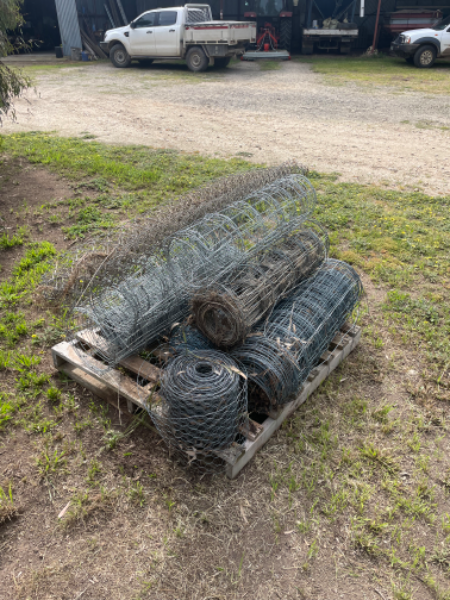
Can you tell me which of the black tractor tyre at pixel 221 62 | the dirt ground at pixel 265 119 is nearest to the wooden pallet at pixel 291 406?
the dirt ground at pixel 265 119

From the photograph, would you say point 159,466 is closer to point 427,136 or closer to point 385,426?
point 385,426

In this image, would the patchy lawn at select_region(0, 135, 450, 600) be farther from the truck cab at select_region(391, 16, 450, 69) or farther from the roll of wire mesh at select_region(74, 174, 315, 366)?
the truck cab at select_region(391, 16, 450, 69)

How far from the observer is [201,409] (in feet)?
8.54

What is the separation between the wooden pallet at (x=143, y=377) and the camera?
282cm

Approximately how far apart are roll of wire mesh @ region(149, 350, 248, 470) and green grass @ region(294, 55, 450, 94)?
13.4 meters

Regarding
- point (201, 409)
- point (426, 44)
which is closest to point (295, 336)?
point (201, 409)

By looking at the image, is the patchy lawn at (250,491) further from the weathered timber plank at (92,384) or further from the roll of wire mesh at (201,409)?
the roll of wire mesh at (201,409)

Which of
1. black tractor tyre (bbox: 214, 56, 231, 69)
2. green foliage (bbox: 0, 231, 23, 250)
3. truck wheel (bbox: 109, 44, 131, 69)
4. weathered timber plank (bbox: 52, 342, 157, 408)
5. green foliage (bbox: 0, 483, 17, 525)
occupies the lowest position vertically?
→ green foliage (bbox: 0, 483, 17, 525)

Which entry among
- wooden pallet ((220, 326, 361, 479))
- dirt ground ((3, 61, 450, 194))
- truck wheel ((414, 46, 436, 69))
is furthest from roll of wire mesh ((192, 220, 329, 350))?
truck wheel ((414, 46, 436, 69))

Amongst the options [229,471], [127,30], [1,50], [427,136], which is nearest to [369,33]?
[127,30]

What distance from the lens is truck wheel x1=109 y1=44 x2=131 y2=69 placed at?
16531 mm

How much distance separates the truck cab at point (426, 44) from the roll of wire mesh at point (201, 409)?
17.6 m

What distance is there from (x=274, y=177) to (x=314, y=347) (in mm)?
2682

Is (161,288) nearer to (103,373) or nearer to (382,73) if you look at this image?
(103,373)
